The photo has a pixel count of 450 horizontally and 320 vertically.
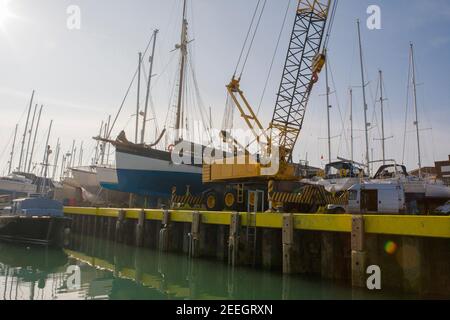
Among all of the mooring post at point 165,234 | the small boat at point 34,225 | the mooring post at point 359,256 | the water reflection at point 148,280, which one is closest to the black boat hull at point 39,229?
the small boat at point 34,225

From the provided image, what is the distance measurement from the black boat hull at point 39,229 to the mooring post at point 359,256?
60.0 ft

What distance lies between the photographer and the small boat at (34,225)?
2244 cm

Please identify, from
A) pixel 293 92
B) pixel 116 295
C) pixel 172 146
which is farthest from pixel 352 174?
pixel 116 295

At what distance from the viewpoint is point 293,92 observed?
27.2 m

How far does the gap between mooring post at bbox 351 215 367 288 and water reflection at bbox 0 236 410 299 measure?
1.10 ft

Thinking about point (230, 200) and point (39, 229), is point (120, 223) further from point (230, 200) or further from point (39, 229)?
point (230, 200)

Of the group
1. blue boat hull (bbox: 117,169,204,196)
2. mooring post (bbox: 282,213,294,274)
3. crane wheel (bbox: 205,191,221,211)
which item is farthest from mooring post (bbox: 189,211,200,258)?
blue boat hull (bbox: 117,169,204,196)

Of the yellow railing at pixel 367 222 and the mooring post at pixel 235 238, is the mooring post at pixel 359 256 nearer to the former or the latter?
the yellow railing at pixel 367 222

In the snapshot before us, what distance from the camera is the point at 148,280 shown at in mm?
14156

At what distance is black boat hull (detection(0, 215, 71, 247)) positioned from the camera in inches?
882

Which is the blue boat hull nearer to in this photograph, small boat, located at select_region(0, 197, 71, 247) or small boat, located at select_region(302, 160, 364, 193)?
small boat, located at select_region(0, 197, 71, 247)

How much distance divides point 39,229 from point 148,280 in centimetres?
1198

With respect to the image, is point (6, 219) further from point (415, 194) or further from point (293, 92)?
point (415, 194)
